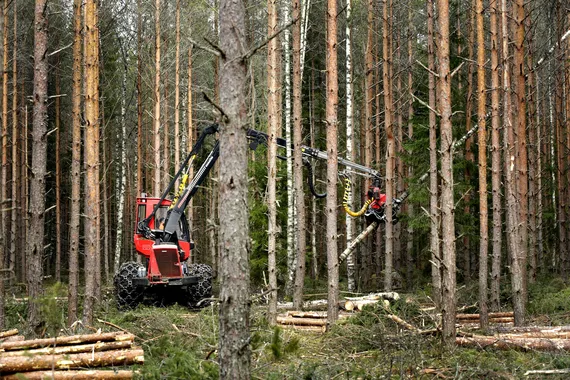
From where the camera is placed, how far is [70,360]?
23.7ft

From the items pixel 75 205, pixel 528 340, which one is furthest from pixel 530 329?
pixel 75 205

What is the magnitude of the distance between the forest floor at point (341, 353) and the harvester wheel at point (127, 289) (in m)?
3.54

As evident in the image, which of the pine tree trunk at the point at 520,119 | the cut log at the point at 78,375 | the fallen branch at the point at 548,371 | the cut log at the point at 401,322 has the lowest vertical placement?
the fallen branch at the point at 548,371

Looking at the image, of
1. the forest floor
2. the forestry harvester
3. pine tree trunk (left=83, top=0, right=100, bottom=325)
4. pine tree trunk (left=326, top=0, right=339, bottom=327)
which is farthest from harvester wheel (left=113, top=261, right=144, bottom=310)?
pine tree trunk (left=326, top=0, right=339, bottom=327)

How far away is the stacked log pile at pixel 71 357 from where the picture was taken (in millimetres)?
6848

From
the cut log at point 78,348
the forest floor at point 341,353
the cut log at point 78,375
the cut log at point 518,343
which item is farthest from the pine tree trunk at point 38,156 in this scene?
the cut log at point 518,343

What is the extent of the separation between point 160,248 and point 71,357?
28.8 ft

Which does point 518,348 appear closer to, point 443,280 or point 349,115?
point 443,280

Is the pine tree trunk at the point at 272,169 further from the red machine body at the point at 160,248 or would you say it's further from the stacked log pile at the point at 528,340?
the stacked log pile at the point at 528,340

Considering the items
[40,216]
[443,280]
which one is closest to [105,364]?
[40,216]

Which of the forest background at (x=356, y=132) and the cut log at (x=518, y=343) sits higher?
the forest background at (x=356, y=132)

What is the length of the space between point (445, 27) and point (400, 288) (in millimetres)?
13306

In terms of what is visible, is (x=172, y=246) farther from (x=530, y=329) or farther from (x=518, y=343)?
(x=518, y=343)

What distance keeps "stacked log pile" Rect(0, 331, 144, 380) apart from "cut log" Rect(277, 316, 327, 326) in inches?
210
